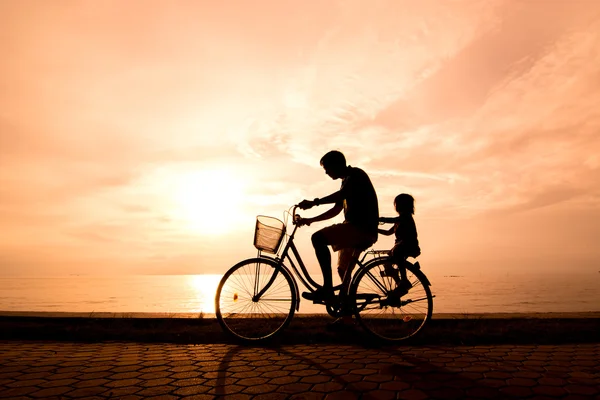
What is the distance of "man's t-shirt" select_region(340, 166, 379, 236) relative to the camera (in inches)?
220

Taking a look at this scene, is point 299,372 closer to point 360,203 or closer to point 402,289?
point 402,289

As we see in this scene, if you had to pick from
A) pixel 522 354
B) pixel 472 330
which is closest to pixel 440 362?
pixel 522 354

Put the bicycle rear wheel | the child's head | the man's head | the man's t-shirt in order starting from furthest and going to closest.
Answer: the child's head → the man's head → the man's t-shirt → the bicycle rear wheel

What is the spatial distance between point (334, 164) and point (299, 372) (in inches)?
113

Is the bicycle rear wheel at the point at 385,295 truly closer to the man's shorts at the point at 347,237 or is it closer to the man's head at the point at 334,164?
the man's shorts at the point at 347,237

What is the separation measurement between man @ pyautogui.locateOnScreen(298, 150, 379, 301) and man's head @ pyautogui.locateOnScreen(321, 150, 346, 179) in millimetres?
137

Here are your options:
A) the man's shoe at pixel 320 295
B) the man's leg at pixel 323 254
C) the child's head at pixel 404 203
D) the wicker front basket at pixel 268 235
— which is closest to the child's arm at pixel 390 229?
the child's head at pixel 404 203

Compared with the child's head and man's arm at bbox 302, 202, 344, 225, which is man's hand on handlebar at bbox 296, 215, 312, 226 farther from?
the child's head

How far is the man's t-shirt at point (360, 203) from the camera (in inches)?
220

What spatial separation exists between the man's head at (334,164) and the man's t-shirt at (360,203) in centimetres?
18

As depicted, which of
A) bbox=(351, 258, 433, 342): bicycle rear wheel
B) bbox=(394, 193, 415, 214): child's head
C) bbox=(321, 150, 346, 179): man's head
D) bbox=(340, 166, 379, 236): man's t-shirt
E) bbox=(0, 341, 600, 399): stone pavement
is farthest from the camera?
bbox=(394, 193, 415, 214): child's head

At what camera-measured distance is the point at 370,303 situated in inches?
216

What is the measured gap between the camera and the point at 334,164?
580cm

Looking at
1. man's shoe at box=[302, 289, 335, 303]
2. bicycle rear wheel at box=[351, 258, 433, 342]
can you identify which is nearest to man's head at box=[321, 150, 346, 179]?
bicycle rear wheel at box=[351, 258, 433, 342]
